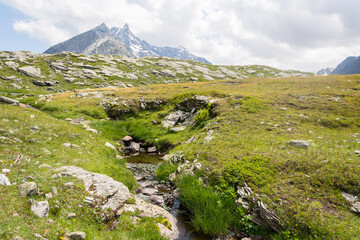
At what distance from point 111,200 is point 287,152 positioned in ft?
39.9

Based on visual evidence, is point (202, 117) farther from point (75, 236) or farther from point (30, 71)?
point (30, 71)

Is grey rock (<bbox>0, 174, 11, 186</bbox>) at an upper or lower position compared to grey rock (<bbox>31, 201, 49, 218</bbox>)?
upper

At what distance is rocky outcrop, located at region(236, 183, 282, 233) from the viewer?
879 centimetres

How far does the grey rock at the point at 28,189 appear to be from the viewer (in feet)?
25.1

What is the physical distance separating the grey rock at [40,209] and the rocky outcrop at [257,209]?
935 cm

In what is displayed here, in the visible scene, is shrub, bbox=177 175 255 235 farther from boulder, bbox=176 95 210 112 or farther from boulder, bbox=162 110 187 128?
boulder, bbox=176 95 210 112

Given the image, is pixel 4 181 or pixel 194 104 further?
pixel 194 104

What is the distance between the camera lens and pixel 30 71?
3920 inches

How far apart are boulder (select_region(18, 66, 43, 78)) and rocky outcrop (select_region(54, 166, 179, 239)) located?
11778 centimetres

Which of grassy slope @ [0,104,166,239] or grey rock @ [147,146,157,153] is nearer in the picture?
grassy slope @ [0,104,166,239]

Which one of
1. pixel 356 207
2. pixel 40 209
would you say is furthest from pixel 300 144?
pixel 40 209

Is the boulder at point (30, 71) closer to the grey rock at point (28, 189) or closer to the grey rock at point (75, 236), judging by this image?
the grey rock at point (28, 189)

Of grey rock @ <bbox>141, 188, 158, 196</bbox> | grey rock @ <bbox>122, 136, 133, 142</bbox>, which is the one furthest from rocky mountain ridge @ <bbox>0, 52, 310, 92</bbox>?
grey rock @ <bbox>141, 188, 158, 196</bbox>

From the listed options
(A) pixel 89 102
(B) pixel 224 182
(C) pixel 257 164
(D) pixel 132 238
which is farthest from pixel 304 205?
(A) pixel 89 102
